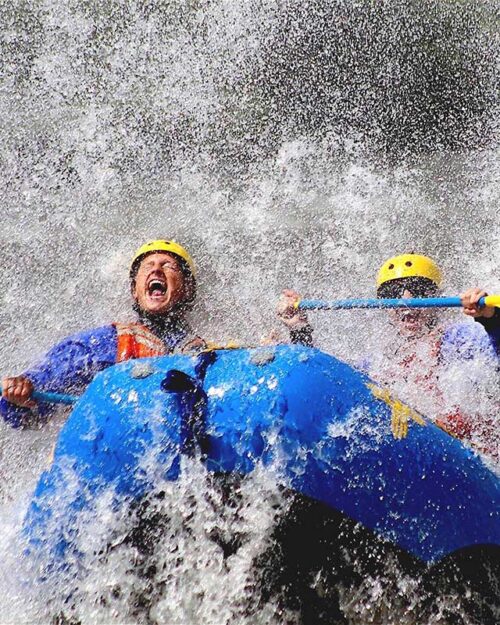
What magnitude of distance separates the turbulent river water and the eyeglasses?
5.55 ft

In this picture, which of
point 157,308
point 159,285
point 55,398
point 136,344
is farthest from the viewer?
point 159,285

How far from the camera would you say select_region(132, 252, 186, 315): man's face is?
159 inches

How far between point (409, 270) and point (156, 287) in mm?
1745

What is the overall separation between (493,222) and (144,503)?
628 cm

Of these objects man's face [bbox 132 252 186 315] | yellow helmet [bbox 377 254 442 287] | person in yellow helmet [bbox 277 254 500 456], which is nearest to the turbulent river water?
yellow helmet [bbox 377 254 442 287]

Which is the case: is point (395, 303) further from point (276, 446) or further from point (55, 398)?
point (55, 398)

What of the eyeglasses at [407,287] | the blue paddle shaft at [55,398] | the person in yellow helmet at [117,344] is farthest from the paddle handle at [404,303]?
the blue paddle shaft at [55,398]

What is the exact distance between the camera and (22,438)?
15.8 feet

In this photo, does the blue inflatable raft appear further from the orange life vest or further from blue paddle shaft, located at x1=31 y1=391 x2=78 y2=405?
the orange life vest

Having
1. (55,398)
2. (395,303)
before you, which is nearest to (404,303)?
(395,303)

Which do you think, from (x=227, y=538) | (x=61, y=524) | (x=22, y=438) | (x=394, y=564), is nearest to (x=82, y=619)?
(x=61, y=524)

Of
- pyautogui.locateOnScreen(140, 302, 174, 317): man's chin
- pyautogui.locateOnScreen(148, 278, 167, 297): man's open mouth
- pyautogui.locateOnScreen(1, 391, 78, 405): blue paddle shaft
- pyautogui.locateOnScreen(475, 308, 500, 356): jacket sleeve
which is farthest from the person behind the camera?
pyautogui.locateOnScreen(148, 278, 167, 297): man's open mouth

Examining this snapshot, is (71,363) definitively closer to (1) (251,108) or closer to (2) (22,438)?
(2) (22,438)

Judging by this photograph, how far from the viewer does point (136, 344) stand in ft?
12.0
